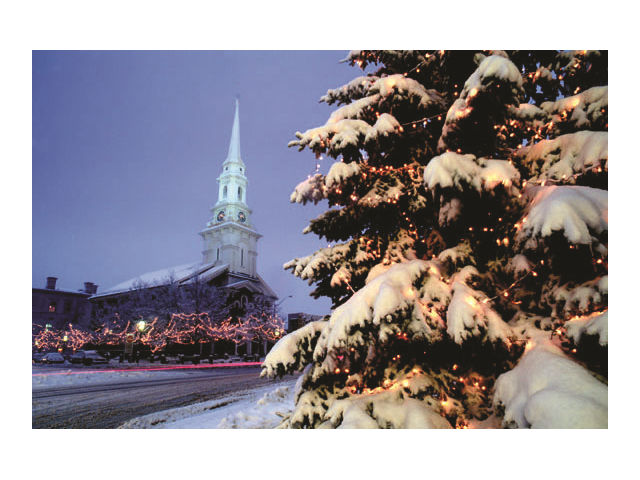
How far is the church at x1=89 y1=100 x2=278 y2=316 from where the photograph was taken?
44.5 meters

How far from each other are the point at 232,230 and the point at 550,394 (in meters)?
50.1

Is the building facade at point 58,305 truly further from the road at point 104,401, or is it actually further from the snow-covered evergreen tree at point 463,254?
the snow-covered evergreen tree at point 463,254

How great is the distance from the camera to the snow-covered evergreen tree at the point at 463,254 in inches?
123

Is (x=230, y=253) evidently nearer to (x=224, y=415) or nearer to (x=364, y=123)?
(x=224, y=415)

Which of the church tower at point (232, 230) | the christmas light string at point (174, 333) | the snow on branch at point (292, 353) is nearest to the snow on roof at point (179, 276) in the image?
the church tower at point (232, 230)

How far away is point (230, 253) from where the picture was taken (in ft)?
160

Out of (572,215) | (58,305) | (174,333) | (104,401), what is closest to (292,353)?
(572,215)

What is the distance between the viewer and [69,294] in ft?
179

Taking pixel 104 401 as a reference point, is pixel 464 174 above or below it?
above

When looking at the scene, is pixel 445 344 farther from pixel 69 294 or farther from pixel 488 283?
pixel 69 294

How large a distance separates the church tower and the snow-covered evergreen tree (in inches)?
1753

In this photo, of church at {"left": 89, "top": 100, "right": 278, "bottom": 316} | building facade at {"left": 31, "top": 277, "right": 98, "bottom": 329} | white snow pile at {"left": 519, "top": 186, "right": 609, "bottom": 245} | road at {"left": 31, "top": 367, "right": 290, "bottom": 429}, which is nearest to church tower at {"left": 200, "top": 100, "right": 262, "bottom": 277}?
church at {"left": 89, "top": 100, "right": 278, "bottom": 316}

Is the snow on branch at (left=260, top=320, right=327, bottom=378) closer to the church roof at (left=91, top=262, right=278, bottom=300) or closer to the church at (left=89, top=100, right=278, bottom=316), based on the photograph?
the church roof at (left=91, top=262, right=278, bottom=300)
